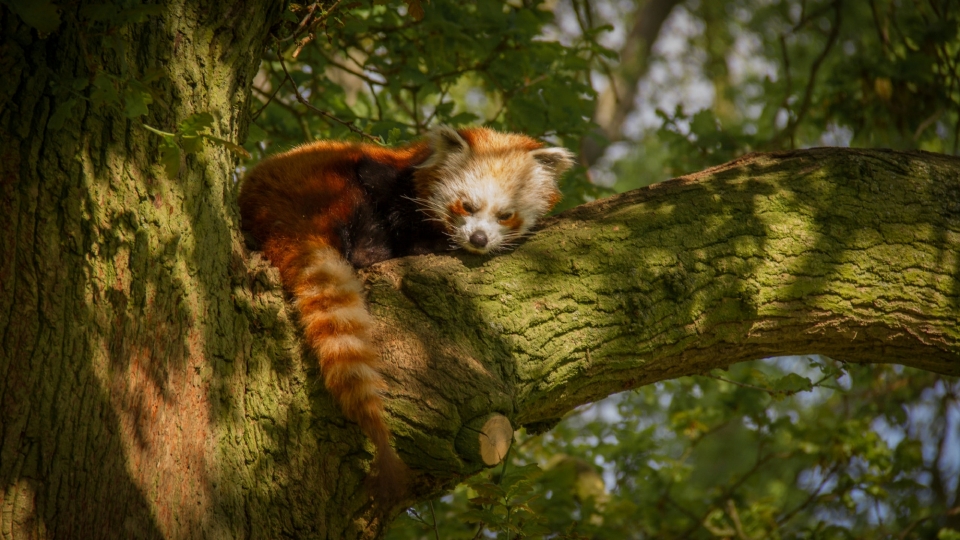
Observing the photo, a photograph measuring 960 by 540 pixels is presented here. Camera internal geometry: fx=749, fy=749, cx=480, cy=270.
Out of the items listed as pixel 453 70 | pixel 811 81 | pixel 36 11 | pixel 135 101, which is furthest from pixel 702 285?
pixel 811 81

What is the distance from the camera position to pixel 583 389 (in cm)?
264

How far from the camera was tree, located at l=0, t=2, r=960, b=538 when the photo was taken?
192cm

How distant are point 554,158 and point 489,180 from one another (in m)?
0.43

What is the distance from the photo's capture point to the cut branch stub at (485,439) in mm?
2250

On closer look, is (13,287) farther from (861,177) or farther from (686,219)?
(861,177)

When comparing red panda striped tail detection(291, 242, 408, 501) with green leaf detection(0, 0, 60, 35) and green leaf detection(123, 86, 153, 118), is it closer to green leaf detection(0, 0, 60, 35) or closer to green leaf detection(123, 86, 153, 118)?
green leaf detection(123, 86, 153, 118)

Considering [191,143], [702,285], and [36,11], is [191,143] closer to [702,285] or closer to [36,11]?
[36,11]

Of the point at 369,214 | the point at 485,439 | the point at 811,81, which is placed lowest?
the point at 485,439

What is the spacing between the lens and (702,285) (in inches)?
107

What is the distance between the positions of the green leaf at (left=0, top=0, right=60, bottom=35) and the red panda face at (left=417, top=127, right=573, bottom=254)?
6.12 ft

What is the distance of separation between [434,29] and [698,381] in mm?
2804

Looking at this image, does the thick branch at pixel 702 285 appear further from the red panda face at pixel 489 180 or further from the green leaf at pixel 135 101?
the green leaf at pixel 135 101

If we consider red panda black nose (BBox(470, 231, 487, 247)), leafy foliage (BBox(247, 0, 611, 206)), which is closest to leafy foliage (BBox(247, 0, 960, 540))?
leafy foliage (BBox(247, 0, 611, 206))

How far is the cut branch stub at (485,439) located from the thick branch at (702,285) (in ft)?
0.35
